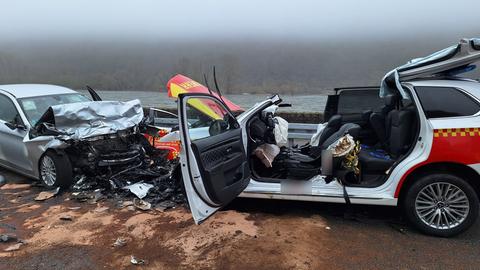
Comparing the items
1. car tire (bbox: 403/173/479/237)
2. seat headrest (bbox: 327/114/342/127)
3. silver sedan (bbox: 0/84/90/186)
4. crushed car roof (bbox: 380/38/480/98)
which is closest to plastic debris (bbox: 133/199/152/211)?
silver sedan (bbox: 0/84/90/186)

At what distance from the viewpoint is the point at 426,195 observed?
3.90 m

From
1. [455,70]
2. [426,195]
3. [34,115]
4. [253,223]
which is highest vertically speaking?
[455,70]

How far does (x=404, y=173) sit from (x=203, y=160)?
6.84 ft

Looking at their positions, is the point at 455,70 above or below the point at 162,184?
above

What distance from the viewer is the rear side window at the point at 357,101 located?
5.40m

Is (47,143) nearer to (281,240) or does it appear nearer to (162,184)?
(162,184)

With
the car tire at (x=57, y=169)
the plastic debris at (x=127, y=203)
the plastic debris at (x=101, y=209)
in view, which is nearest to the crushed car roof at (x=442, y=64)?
the plastic debris at (x=127, y=203)

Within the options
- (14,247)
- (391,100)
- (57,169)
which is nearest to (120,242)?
(14,247)

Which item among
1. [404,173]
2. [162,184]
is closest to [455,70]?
[404,173]

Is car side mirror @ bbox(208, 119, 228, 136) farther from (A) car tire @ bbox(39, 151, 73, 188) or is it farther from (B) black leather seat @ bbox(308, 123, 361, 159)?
(A) car tire @ bbox(39, 151, 73, 188)

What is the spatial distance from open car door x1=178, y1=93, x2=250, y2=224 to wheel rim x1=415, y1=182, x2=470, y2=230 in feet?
5.82

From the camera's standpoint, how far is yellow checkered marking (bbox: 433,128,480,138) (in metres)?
3.72

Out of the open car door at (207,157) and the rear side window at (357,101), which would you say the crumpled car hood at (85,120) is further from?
the rear side window at (357,101)

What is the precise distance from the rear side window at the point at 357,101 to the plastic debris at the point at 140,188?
2.81 m
